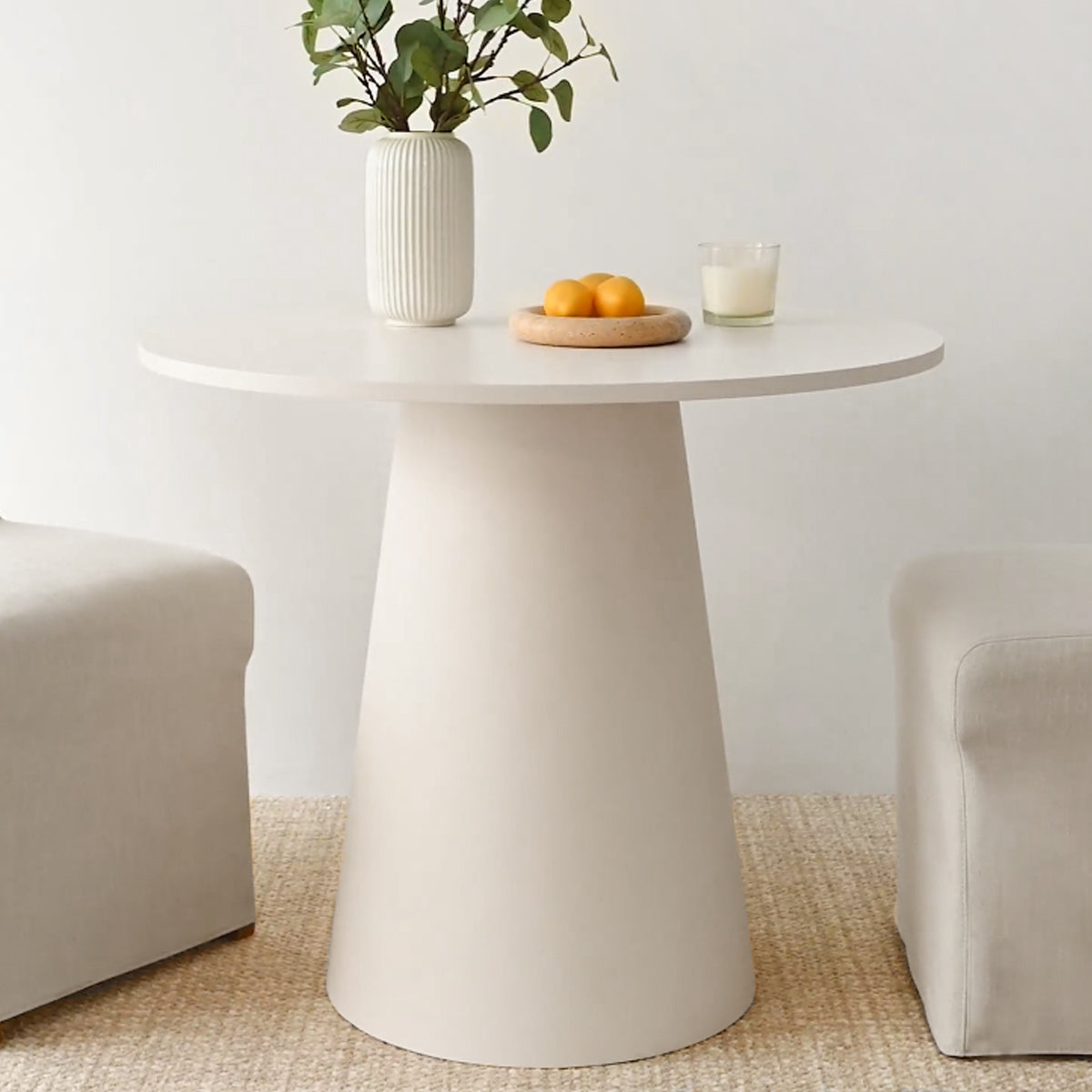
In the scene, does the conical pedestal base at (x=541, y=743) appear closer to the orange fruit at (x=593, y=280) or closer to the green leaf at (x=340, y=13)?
the orange fruit at (x=593, y=280)

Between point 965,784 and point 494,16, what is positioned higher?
point 494,16

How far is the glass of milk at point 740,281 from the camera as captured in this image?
195cm

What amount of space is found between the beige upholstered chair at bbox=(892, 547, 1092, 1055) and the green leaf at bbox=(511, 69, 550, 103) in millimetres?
764

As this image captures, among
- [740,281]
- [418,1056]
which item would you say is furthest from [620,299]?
[418,1056]

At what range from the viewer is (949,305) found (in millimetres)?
2594

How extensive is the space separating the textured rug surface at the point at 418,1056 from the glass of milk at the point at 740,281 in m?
0.79

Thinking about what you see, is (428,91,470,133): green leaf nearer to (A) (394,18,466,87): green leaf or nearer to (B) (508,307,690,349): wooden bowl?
(A) (394,18,466,87): green leaf

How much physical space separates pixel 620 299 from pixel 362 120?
409mm

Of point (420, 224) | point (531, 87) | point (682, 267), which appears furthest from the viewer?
point (682, 267)

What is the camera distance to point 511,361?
5.67ft

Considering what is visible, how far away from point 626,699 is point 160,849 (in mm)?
636

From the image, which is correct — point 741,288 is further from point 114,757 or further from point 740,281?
point 114,757

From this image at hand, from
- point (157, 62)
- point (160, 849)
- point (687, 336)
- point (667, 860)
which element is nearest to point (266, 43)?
point (157, 62)

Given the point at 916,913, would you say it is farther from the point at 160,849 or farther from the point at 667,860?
the point at 160,849
